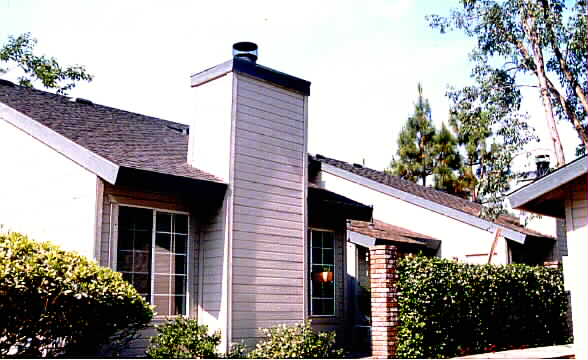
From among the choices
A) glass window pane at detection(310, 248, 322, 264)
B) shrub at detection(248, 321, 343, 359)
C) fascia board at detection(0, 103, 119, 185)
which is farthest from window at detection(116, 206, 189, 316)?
glass window pane at detection(310, 248, 322, 264)

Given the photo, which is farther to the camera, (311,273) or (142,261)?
(311,273)

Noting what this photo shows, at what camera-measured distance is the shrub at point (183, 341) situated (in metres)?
9.20

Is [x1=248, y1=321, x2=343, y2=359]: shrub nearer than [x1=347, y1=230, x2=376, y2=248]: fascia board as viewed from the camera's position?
Yes

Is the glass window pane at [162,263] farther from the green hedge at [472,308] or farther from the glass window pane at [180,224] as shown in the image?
the green hedge at [472,308]

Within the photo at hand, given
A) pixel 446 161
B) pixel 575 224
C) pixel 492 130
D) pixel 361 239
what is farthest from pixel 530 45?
pixel 446 161

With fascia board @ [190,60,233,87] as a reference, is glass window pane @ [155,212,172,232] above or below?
below

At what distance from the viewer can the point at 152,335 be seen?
9.69 m

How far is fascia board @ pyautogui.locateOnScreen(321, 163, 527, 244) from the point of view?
658 inches

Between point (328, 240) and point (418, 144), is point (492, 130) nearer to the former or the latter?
point (328, 240)

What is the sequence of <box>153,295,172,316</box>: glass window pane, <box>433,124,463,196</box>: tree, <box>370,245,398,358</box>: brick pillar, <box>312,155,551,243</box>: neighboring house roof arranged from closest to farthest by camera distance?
1. <box>153,295,172,316</box>: glass window pane
2. <box>370,245,398,358</box>: brick pillar
3. <box>312,155,551,243</box>: neighboring house roof
4. <box>433,124,463,196</box>: tree

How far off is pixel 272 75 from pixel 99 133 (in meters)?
3.12

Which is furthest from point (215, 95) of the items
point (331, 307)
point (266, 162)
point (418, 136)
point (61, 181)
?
point (418, 136)

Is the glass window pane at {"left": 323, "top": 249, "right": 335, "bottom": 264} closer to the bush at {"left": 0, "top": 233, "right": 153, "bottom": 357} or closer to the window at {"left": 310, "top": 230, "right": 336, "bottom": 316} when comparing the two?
the window at {"left": 310, "top": 230, "right": 336, "bottom": 316}

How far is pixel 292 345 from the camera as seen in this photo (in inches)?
384
